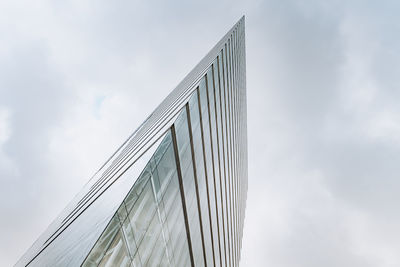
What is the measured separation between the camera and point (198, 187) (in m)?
15.6

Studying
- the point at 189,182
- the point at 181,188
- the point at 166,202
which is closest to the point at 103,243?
the point at 166,202

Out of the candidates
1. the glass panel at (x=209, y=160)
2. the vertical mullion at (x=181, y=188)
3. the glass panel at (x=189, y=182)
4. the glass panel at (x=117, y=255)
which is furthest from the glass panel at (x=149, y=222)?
the glass panel at (x=209, y=160)

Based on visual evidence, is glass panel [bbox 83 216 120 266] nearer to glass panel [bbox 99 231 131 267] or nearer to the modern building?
the modern building

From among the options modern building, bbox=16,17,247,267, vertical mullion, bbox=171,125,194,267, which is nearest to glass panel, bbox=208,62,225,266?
modern building, bbox=16,17,247,267

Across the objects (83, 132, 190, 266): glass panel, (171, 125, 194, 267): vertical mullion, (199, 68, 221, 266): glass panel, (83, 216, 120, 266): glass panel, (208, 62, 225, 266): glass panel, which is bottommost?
(83, 216, 120, 266): glass panel

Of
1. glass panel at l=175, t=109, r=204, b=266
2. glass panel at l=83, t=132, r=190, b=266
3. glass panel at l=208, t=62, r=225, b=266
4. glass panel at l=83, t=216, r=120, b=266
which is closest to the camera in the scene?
glass panel at l=83, t=216, r=120, b=266

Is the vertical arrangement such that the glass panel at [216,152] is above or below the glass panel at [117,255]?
above

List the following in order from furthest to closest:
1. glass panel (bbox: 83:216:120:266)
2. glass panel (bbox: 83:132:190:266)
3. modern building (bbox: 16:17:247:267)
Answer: modern building (bbox: 16:17:247:267), glass panel (bbox: 83:132:190:266), glass panel (bbox: 83:216:120:266)

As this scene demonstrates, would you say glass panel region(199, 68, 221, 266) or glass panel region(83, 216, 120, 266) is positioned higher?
glass panel region(199, 68, 221, 266)

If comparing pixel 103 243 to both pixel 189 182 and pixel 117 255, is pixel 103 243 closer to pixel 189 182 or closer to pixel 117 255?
pixel 117 255

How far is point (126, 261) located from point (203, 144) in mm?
10016

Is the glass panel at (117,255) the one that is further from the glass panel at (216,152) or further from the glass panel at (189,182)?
the glass panel at (216,152)

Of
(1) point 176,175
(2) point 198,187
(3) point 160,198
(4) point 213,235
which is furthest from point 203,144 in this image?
(4) point 213,235

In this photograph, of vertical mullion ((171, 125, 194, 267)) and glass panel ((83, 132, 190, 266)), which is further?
vertical mullion ((171, 125, 194, 267))
